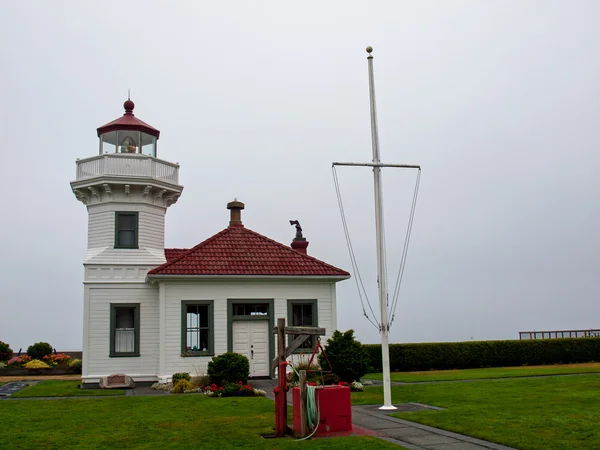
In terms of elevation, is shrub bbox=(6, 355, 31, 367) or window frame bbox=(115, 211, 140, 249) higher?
window frame bbox=(115, 211, 140, 249)

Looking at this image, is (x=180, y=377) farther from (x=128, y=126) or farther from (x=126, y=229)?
(x=128, y=126)

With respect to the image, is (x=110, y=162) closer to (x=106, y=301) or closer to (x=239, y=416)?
(x=106, y=301)

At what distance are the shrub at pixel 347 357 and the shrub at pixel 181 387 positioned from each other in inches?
167

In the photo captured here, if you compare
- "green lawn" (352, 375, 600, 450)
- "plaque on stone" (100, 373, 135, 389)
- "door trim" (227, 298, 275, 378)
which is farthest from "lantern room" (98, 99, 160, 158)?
"green lawn" (352, 375, 600, 450)

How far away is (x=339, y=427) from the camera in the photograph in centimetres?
1135

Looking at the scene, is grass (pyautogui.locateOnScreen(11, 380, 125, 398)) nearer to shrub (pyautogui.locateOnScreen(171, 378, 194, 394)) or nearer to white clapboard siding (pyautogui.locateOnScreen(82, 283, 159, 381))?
white clapboard siding (pyautogui.locateOnScreen(82, 283, 159, 381))

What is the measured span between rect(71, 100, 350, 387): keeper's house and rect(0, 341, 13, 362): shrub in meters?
14.5

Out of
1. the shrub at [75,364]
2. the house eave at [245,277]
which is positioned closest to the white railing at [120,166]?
the house eave at [245,277]

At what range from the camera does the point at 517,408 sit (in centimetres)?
1387

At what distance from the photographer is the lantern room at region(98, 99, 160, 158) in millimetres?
23500

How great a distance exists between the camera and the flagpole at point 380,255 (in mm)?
14453

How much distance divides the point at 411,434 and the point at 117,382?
12.8 metres

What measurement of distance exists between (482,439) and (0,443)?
26.2 ft

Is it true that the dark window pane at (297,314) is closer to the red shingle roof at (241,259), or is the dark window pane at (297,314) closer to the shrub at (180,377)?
the red shingle roof at (241,259)
